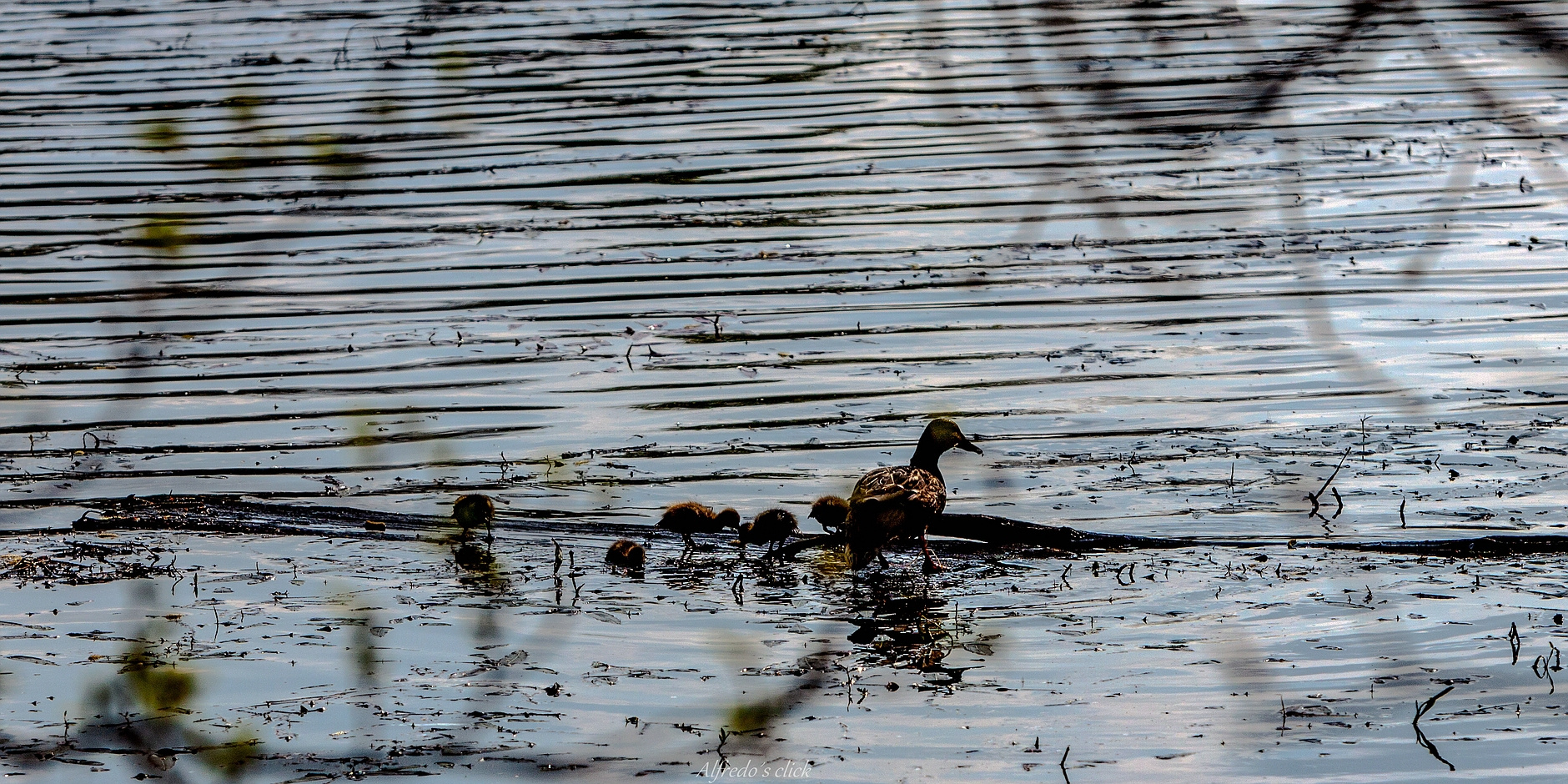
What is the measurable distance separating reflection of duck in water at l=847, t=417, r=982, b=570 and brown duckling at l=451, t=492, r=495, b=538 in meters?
1.81

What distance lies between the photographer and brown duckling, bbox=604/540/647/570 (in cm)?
859

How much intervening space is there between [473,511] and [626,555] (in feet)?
2.94

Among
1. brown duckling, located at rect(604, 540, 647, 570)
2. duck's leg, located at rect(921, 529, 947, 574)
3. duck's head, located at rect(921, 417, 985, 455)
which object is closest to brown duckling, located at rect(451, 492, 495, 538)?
Result: brown duckling, located at rect(604, 540, 647, 570)

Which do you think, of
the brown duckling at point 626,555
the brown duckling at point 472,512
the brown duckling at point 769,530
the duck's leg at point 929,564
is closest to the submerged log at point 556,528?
the brown duckling at point 769,530

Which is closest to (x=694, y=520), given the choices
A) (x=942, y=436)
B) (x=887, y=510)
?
(x=887, y=510)

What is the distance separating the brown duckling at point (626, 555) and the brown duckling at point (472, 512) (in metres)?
0.75

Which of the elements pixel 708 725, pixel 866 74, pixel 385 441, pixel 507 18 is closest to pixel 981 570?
pixel 708 725

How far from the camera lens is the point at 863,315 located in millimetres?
12859

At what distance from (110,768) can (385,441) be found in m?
4.21

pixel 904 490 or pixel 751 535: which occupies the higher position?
pixel 904 490

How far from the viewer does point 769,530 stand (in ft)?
29.0

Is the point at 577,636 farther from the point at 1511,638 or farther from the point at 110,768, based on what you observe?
the point at 1511,638

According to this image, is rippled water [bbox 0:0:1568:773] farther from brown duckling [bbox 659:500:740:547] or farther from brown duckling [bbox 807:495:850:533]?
brown duckling [bbox 807:495:850:533]

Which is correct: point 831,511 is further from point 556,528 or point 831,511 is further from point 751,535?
point 556,528
